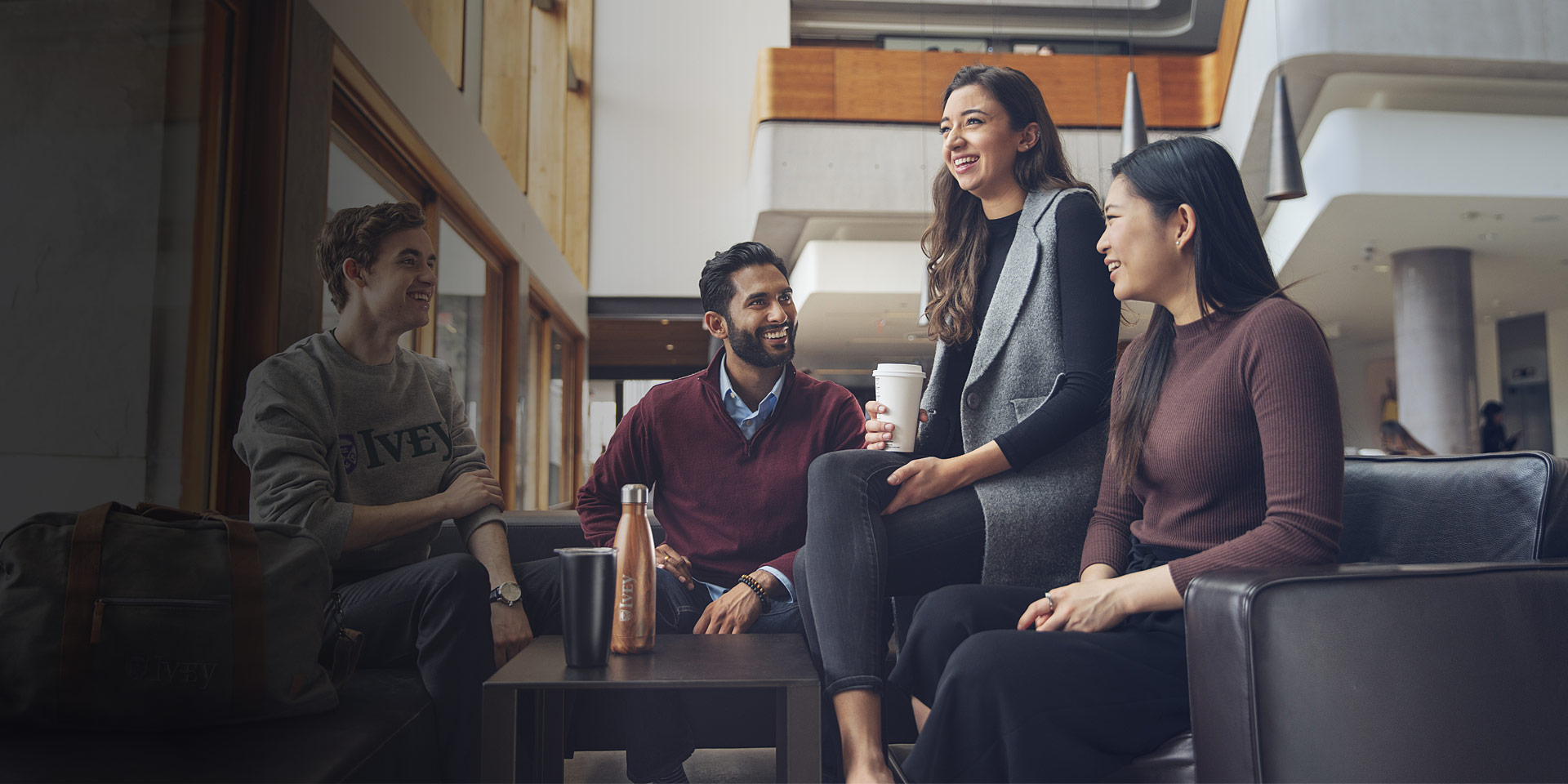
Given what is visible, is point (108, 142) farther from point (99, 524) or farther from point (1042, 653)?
point (1042, 653)

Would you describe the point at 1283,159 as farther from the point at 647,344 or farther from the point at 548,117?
the point at 647,344

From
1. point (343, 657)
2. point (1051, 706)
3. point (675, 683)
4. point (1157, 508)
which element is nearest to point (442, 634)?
point (343, 657)

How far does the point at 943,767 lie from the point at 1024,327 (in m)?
0.75

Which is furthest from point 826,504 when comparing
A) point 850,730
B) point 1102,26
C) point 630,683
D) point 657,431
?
point 1102,26

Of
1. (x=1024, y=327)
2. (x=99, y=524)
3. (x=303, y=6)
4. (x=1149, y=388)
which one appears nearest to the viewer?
(x=99, y=524)

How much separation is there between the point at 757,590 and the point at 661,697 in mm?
261

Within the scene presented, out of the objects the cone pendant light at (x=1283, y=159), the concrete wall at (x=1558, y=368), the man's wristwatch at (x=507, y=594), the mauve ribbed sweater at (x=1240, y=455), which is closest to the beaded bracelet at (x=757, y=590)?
the man's wristwatch at (x=507, y=594)

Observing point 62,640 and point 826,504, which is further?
point 826,504

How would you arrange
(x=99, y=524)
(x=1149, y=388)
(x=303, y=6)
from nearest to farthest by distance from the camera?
(x=99, y=524) < (x=1149, y=388) < (x=303, y=6)

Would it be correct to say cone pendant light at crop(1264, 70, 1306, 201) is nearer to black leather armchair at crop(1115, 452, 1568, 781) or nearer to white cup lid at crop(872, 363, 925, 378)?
white cup lid at crop(872, 363, 925, 378)

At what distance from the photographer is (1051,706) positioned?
109 centimetres

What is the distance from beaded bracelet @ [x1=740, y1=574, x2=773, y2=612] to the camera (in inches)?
70.9

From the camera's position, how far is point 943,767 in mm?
1112

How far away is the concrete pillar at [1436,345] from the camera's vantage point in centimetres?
806
